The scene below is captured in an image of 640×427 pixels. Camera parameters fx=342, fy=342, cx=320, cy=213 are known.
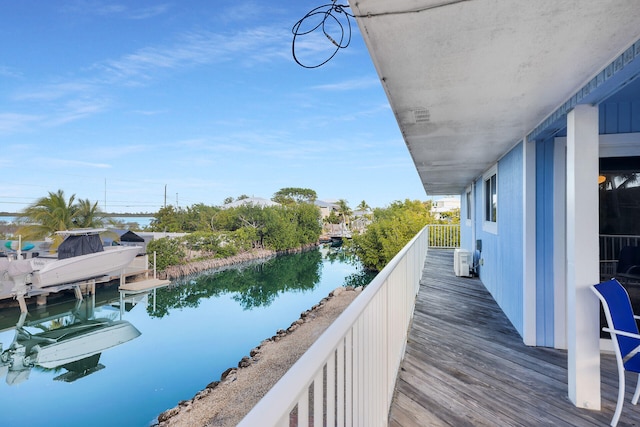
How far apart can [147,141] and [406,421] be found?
44.4 m

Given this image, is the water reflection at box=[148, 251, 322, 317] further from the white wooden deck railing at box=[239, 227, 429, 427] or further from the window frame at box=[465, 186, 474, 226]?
the white wooden deck railing at box=[239, 227, 429, 427]

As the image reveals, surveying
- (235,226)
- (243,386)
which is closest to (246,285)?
(235,226)

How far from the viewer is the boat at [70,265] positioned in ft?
42.8

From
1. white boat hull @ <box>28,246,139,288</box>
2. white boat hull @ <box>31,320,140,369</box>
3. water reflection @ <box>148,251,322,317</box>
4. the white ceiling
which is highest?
the white ceiling

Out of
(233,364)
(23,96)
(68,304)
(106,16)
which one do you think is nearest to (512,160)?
(233,364)

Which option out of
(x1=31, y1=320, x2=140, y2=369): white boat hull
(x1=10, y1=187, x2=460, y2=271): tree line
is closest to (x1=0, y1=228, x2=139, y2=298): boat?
(x1=31, y1=320, x2=140, y2=369): white boat hull

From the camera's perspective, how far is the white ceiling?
1413 mm

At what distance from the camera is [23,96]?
28.0m

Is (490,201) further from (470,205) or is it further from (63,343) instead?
(63,343)

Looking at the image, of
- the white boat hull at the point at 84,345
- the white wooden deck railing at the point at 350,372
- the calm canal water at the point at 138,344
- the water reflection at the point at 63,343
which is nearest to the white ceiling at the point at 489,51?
the white wooden deck railing at the point at 350,372

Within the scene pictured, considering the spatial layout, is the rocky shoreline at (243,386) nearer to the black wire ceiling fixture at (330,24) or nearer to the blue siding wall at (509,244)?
the blue siding wall at (509,244)

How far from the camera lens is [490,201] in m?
6.29

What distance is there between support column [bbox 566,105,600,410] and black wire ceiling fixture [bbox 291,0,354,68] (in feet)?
5.80

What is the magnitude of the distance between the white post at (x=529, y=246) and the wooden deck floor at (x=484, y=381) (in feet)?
0.75
